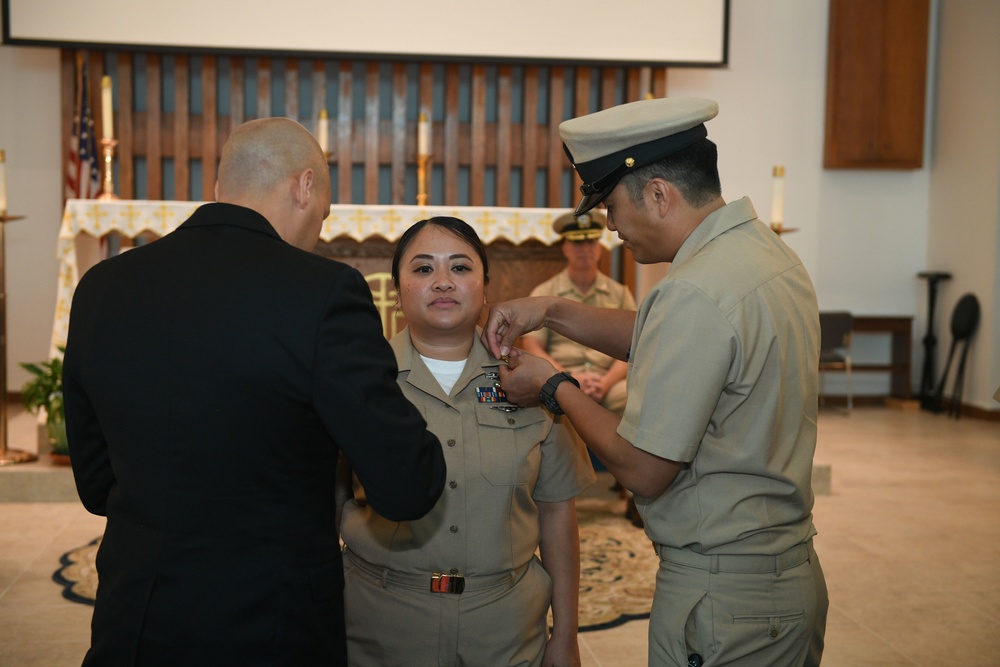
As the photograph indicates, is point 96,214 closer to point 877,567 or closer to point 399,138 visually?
point 399,138

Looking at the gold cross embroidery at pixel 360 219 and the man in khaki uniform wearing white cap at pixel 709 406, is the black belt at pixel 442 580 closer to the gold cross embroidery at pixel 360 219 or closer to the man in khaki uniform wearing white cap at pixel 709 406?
the man in khaki uniform wearing white cap at pixel 709 406

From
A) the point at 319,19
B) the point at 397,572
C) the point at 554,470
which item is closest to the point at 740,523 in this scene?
the point at 554,470

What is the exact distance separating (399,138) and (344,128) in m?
0.48

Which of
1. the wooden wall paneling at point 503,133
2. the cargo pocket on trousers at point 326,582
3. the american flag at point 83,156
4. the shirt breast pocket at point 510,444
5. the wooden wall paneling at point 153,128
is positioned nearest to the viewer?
the cargo pocket on trousers at point 326,582

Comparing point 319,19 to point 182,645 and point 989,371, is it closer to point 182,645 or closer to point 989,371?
point 989,371

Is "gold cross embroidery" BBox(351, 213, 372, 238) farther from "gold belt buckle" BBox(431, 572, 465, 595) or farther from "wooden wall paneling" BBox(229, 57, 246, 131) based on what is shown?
"gold belt buckle" BBox(431, 572, 465, 595)

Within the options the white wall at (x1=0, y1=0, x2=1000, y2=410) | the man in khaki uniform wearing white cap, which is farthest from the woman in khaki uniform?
the white wall at (x1=0, y1=0, x2=1000, y2=410)

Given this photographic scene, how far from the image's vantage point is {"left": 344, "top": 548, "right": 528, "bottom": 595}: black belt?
204 centimetres

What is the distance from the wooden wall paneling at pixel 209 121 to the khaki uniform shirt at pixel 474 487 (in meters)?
6.39

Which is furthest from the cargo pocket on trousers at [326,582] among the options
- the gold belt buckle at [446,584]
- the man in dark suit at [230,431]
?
the gold belt buckle at [446,584]

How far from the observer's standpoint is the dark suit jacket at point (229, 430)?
150 centimetres

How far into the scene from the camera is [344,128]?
8.34m

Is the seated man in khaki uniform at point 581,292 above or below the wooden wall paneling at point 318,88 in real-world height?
below

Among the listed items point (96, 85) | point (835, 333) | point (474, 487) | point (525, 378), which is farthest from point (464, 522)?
point (835, 333)
